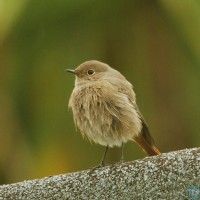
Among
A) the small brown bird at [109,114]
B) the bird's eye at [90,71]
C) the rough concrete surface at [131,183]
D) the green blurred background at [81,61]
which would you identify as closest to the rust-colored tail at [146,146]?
the small brown bird at [109,114]

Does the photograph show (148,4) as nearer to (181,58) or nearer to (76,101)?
(181,58)

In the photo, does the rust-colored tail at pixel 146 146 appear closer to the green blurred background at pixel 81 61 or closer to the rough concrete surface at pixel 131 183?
the green blurred background at pixel 81 61

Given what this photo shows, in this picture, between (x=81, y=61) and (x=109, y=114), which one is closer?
(x=109, y=114)

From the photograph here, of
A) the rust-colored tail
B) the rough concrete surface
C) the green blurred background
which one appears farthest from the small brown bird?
the rough concrete surface

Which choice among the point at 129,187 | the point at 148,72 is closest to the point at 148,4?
the point at 148,72

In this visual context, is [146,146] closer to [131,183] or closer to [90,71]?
[90,71]

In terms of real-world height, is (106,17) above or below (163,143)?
above

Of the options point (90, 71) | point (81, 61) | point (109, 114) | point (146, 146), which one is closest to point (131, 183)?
point (109, 114)

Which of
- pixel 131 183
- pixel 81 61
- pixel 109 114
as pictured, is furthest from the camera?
pixel 81 61
